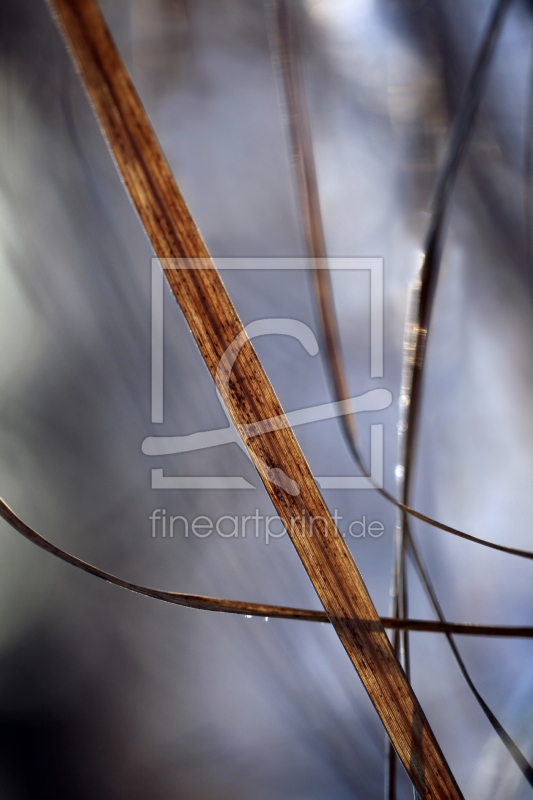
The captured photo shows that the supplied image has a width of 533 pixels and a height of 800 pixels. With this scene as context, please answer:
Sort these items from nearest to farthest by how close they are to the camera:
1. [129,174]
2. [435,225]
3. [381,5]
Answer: [129,174] → [435,225] → [381,5]

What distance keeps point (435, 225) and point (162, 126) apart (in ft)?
0.85

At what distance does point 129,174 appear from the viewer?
142 millimetres

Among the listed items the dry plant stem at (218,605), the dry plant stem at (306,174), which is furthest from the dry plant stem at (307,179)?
the dry plant stem at (218,605)

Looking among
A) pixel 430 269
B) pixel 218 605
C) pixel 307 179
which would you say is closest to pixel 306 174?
pixel 307 179

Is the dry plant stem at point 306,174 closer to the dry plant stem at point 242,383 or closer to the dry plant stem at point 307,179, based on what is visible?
the dry plant stem at point 307,179

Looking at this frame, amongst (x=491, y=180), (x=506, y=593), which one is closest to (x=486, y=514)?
(x=506, y=593)

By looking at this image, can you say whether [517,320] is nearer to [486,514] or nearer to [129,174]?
[486,514]
